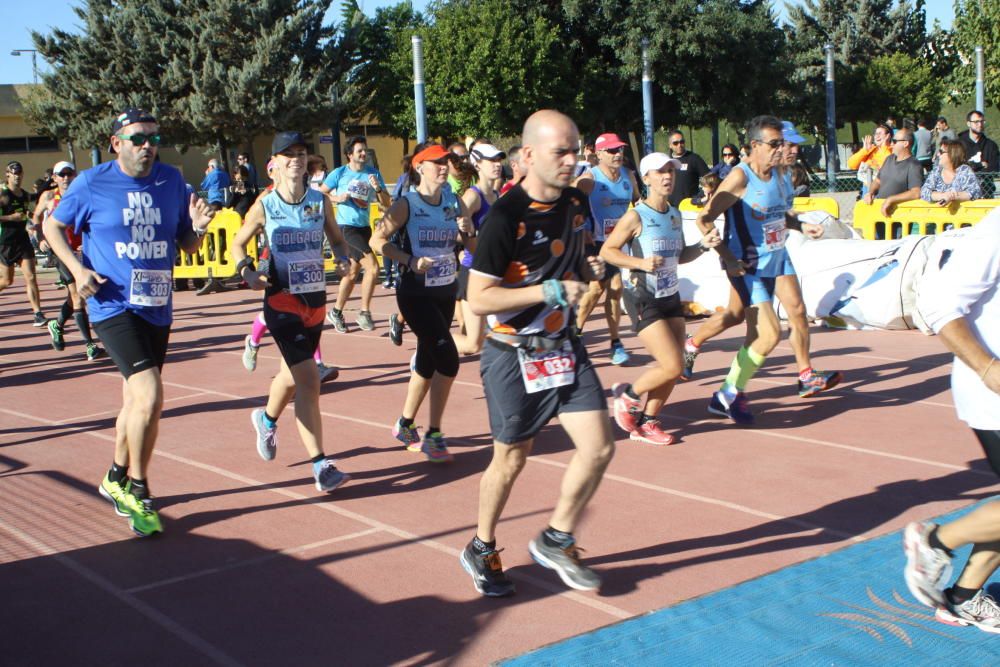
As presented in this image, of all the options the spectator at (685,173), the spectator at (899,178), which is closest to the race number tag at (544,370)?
the spectator at (899,178)

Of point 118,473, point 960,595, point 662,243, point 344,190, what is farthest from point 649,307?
point 344,190

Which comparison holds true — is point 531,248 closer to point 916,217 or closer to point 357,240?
point 357,240

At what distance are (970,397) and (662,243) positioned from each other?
11.8ft

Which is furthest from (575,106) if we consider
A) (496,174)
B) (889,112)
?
(496,174)

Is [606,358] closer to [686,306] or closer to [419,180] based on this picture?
[686,306]

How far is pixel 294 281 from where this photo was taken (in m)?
6.22

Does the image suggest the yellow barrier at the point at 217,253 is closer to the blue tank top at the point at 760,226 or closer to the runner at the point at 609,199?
the runner at the point at 609,199

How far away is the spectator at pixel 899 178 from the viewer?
12633mm

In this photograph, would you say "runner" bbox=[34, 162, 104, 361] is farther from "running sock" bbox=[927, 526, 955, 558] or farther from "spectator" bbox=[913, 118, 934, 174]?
"spectator" bbox=[913, 118, 934, 174]

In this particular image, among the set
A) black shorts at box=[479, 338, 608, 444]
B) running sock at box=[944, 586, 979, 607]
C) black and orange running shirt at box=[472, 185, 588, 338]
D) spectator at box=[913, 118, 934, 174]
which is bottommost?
running sock at box=[944, 586, 979, 607]

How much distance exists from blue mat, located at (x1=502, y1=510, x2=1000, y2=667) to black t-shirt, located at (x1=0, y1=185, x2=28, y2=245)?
461 inches

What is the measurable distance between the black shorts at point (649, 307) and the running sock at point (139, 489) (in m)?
3.26

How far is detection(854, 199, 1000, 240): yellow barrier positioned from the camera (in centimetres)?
1195

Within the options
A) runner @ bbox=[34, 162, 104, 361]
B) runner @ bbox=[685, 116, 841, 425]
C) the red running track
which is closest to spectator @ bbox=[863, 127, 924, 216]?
the red running track
